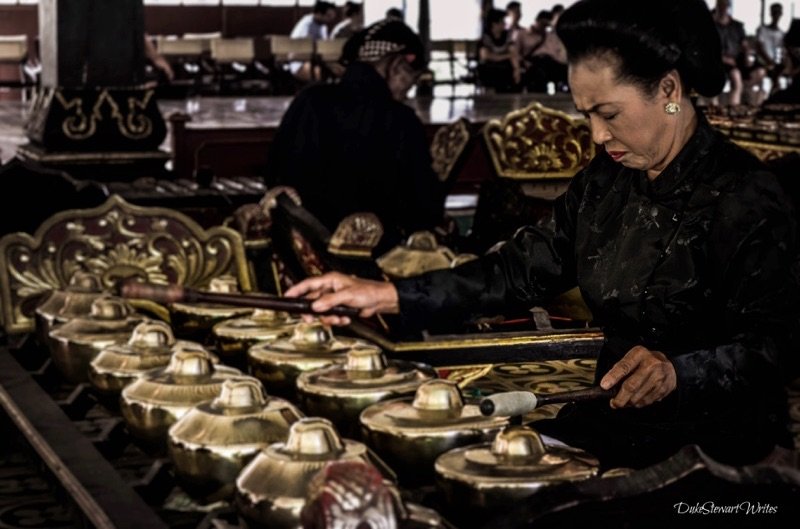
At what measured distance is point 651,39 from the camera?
157 centimetres

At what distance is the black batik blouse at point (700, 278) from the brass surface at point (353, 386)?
235 millimetres

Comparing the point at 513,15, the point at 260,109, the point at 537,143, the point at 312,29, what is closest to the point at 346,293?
the point at 537,143

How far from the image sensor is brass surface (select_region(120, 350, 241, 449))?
172cm

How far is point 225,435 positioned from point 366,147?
2.23 meters

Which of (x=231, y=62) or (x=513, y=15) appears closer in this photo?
(x=231, y=62)

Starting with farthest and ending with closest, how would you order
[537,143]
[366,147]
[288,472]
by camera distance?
[537,143], [366,147], [288,472]

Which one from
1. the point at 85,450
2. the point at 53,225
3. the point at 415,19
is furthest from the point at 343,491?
the point at 415,19

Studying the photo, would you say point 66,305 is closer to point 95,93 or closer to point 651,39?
point 651,39

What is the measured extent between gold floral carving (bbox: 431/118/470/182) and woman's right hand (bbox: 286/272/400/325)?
2469mm

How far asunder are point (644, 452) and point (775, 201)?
314 millimetres

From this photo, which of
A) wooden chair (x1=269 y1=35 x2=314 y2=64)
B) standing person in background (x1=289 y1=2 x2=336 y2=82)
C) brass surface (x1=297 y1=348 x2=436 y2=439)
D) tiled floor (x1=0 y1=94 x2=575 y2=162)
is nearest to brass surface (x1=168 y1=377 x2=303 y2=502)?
brass surface (x1=297 y1=348 x2=436 y2=439)

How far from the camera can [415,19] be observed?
14945 mm

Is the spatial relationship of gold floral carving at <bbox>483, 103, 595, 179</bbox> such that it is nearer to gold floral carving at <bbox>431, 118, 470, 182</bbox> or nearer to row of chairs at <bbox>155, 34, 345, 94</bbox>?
gold floral carving at <bbox>431, 118, 470, 182</bbox>

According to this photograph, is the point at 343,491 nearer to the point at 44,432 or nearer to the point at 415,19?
the point at 44,432
